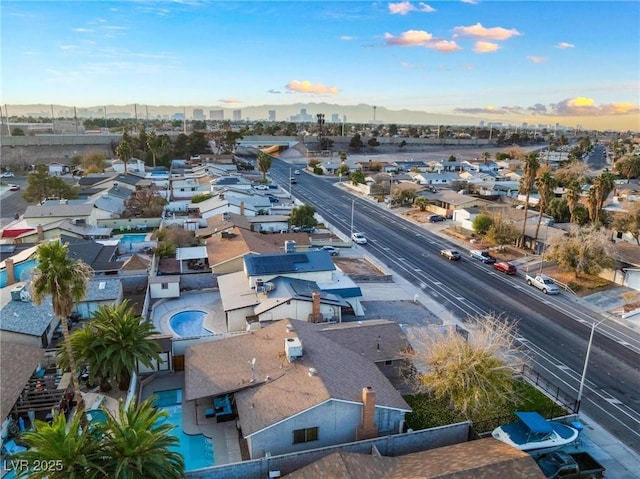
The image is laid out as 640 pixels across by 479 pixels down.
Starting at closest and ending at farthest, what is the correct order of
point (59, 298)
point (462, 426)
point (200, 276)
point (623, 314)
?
1. point (59, 298)
2. point (462, 426)
3. point (623, 314)
4. point (200, 276)

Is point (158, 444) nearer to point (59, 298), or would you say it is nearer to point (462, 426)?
point (59, 298)

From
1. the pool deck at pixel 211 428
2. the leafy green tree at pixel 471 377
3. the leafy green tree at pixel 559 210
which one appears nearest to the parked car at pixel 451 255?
the leafy green tree at pixel 559 210

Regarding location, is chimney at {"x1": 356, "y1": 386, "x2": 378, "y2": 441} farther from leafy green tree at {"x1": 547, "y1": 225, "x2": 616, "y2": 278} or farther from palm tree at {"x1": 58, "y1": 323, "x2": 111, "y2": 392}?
leafy green tree at {"x1": 547, "y1": 225, "x2": 616, "y2": 278}

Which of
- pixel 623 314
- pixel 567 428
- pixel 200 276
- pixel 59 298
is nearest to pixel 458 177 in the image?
pixel 623 314

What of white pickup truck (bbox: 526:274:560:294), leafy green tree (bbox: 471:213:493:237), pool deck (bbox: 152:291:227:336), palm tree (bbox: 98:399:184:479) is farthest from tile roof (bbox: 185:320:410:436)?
leafy green tree (bbox: 471:213:493:237)

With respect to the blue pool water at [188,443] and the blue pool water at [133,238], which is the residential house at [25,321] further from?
the blue pool water at [133,238]
